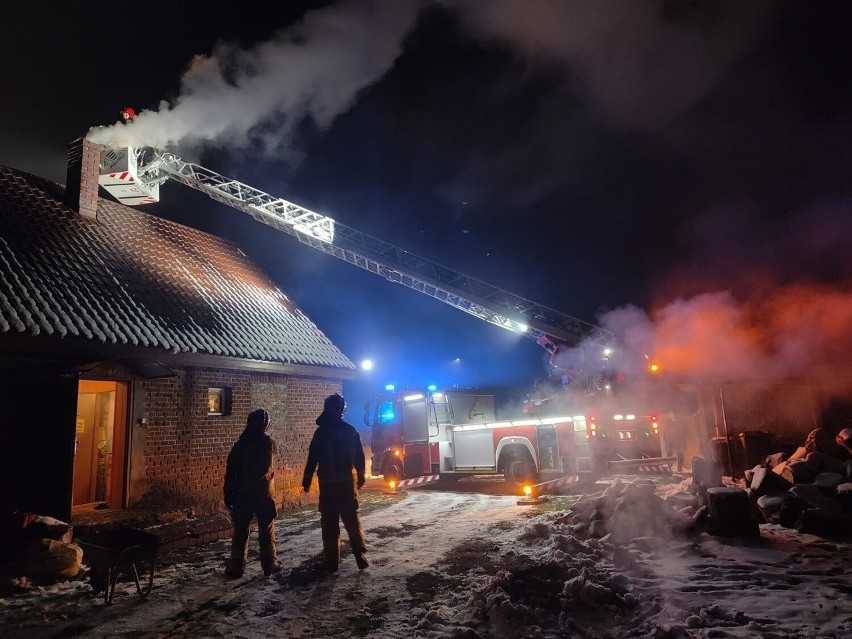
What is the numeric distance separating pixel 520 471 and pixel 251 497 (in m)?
7.14

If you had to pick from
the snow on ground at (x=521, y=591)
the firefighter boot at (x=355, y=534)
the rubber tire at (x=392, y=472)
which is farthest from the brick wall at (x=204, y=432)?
the firefighter boot at (x=355, y=534)

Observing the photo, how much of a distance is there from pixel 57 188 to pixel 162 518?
830 cm

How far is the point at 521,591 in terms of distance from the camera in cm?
446

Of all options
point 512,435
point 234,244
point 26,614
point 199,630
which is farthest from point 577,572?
point 234,244

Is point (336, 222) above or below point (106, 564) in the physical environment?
above

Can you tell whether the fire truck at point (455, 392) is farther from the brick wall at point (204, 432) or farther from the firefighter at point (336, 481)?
the firefighter at point (336, 481)

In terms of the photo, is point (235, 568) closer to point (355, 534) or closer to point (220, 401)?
point (355, 534)

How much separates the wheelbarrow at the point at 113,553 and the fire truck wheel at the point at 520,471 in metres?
8.00

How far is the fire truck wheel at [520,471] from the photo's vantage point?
1117 cm

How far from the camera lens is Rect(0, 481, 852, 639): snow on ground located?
12.8 ft

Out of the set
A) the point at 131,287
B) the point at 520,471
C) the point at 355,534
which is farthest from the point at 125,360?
the point at 520,471

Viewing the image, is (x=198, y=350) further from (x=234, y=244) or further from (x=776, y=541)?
(x=776, y=541)

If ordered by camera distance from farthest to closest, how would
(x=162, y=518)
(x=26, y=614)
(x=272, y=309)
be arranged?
(x=272, y=309)
(x=162, y=518)
(x=26, y=614)

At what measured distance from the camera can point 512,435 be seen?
37.7 feet
